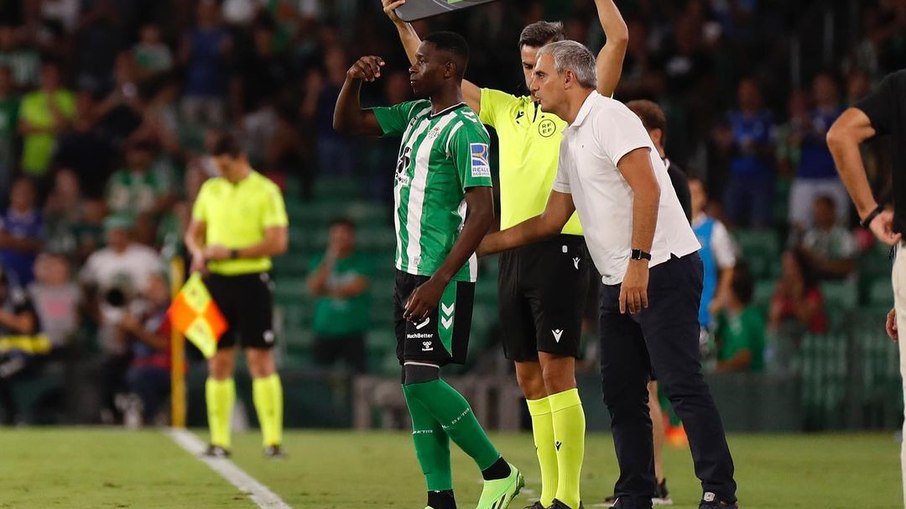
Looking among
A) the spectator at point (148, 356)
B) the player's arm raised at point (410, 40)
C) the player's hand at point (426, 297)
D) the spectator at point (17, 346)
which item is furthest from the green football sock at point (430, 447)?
the spectator at point (17, 346)

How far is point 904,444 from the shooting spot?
6.30 metres

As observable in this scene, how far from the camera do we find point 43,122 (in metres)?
19.8

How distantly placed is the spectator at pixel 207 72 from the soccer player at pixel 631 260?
13626mm

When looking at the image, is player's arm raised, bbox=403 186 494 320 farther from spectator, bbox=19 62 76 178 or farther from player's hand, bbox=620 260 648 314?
spectator, bbox=19 62 76 178

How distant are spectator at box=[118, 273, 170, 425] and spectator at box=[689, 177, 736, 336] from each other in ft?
18.7

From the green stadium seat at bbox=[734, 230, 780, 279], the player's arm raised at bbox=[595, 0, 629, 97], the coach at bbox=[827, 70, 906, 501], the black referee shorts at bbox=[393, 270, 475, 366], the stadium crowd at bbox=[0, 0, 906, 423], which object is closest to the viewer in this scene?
the coach at bbox=[827, 70, 906, 501]

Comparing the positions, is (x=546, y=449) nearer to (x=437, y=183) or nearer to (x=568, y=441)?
(x=568, y=441)

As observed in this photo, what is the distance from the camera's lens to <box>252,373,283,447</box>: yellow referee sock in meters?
12.1

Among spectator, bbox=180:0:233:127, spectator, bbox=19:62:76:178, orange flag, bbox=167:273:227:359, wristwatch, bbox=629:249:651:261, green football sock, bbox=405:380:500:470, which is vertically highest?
spectator, bbox=180:0:233:127

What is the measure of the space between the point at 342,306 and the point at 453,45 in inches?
379

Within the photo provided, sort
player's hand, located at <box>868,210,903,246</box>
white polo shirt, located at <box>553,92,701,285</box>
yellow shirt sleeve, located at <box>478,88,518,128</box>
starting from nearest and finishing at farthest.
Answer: player's hand, located at <box>868,210,903,246</box> → white polo shirt, located at <box>553,92,701,285</box> → yellow shirt sleeve, located at <box>478,88,518,128</box>

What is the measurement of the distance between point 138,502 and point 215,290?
3.70m

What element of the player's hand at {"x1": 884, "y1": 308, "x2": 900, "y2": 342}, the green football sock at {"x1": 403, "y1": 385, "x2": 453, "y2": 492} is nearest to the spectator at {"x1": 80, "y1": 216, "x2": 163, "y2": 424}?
the green football sock at {"x1": 403, "y1": 385, "x2": 453, "y2": 492}

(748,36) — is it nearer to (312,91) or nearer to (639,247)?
(312,91)
